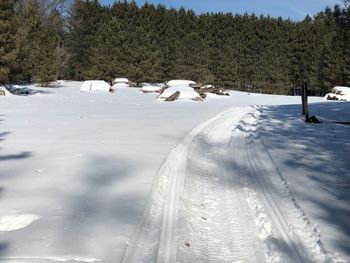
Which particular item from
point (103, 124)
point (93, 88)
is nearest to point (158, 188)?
point (103, 124)

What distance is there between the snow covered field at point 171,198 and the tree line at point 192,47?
39850 mm

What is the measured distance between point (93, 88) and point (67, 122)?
22.3 meters

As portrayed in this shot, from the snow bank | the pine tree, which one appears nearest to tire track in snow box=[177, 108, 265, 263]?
the pine tree

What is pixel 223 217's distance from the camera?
502cm

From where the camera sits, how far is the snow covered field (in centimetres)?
396

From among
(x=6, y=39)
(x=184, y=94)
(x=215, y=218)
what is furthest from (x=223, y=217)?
(x=6, y=39)

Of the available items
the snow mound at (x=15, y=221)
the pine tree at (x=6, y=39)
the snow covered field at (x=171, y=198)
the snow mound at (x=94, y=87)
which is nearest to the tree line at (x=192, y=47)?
the snow mound at (x=94, y=87)

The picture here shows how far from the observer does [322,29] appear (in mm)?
61344

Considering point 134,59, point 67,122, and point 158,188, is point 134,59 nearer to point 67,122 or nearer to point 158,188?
point 67,122

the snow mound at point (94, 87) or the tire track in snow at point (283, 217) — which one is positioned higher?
the snow mound at point (94, 87)

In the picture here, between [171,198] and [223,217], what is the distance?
78 centimetres

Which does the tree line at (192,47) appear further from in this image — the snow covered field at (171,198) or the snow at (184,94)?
the snow covered field at (171,198)

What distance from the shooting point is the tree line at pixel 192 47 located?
5003 centimetres

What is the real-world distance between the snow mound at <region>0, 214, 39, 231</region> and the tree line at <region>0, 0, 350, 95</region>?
1709 inches
